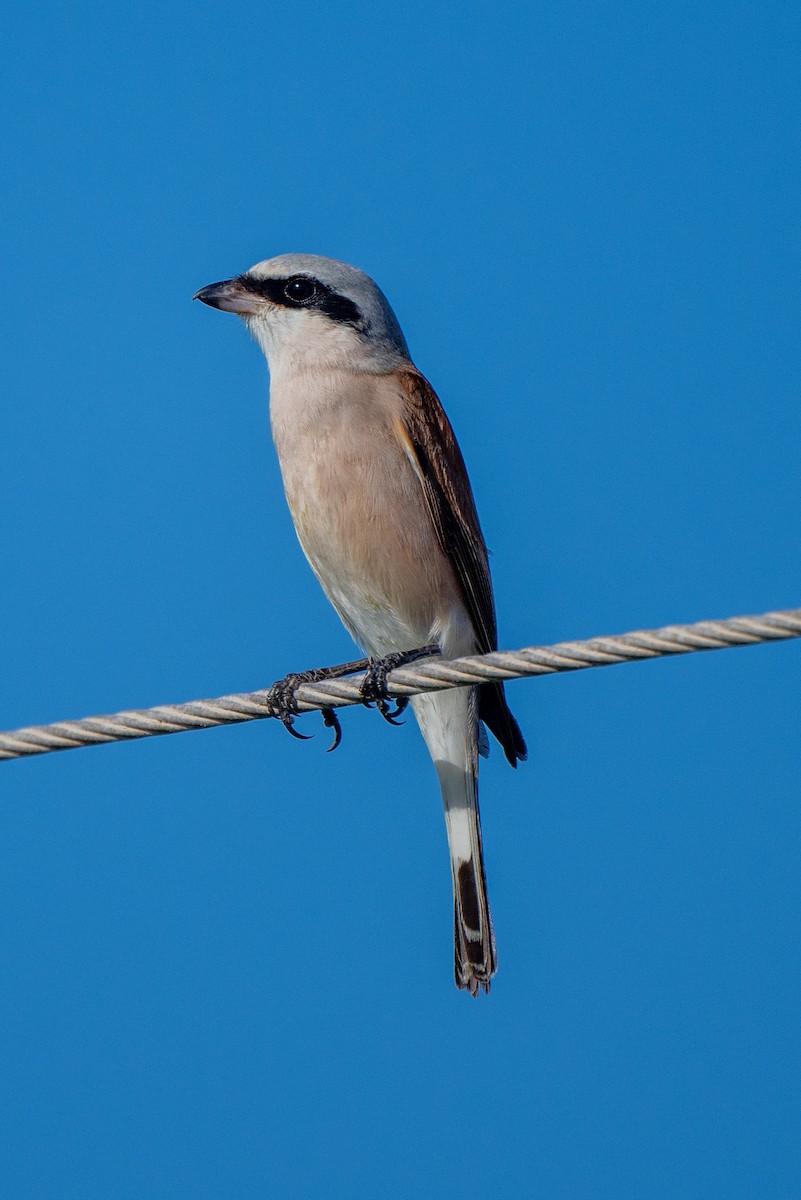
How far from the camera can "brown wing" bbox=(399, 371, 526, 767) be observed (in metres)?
4.46

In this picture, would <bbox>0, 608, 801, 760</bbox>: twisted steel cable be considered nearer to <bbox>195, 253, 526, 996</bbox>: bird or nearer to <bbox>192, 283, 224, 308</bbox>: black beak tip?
<bbox>195, 253, 526, 996</bbox>: bird

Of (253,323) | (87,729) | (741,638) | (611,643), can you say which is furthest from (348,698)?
(253,323)

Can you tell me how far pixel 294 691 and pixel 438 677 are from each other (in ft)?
3.34

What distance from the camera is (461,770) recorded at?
4711 millimetres

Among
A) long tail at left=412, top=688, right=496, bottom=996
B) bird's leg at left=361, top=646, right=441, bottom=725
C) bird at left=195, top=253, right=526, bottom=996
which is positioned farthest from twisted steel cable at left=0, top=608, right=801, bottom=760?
long tail at left=412, top=688, right=496, bottom=996

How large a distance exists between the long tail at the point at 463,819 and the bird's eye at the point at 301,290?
1632 mm

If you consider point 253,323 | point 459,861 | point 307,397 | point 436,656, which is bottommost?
point 459,861

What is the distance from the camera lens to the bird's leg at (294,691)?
4.11m

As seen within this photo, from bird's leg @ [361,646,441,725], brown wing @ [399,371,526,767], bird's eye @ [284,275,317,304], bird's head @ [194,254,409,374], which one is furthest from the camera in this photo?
bird's eye @ [284,275,317,304]

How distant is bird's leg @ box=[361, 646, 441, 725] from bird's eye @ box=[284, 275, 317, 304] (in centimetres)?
144

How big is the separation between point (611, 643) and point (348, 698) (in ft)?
3.44

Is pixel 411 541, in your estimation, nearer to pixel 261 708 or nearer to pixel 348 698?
pixel 348 698

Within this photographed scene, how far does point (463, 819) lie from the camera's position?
4.64 m

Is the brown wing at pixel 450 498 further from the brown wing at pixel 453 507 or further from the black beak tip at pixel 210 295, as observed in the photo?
the black beak tip at pixel 210 295
